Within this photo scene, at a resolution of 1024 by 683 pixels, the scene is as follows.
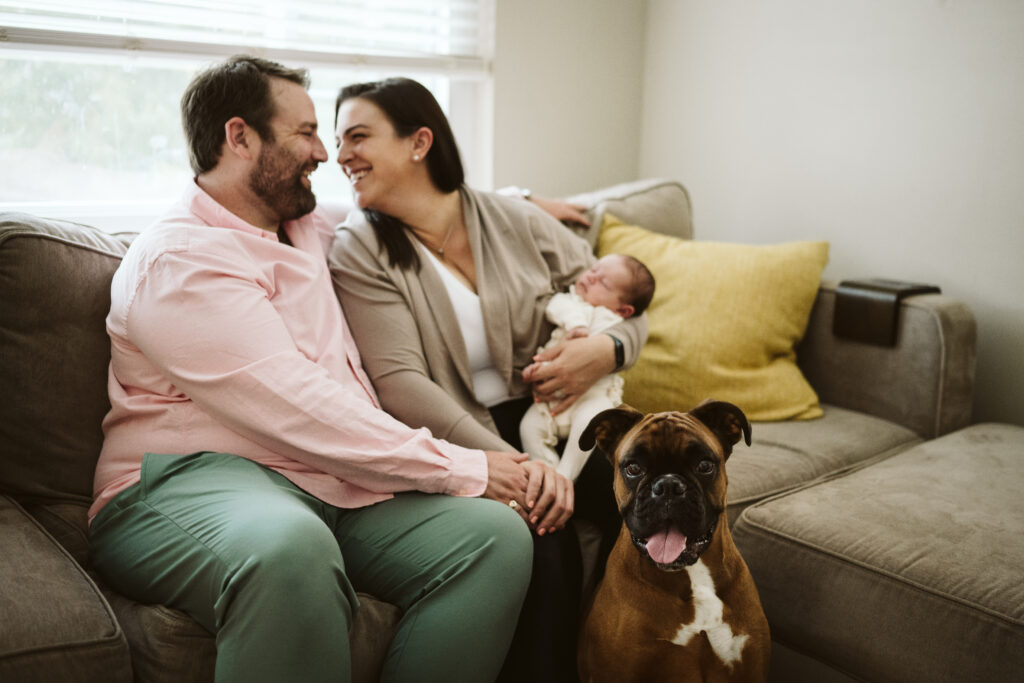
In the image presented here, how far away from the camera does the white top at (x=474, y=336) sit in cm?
176

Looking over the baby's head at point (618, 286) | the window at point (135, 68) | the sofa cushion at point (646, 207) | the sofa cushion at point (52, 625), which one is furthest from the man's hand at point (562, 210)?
the sofa cushion at point (52, 625)

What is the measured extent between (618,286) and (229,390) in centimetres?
93

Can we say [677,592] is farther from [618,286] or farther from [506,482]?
[618,286]

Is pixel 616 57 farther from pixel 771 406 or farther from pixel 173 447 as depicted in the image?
pixel 173 447

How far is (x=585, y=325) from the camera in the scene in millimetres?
1813

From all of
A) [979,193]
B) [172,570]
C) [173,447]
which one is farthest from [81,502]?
[979,193]

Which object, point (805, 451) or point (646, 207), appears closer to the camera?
point (805, 451)

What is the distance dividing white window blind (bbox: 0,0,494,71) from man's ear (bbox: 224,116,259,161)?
2.42ft

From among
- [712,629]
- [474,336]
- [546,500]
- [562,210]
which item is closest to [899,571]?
[712,629]

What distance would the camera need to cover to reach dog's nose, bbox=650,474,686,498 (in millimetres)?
1213

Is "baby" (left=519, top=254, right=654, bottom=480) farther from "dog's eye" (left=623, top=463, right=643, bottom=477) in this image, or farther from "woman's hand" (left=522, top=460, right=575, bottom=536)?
"dog's eye" (left=623, top=463, right=643, bottom=477)

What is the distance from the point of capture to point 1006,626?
125 centimetres

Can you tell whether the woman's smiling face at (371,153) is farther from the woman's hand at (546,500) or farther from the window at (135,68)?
the woman's hand at (546,500)

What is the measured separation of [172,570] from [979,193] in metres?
2.23
